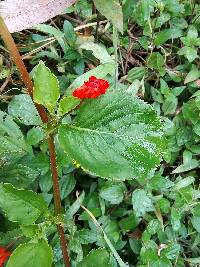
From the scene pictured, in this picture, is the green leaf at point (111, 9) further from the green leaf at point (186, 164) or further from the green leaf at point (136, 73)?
the green leaf at point (186, 164)

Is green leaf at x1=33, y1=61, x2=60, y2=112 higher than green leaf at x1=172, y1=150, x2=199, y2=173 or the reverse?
higher

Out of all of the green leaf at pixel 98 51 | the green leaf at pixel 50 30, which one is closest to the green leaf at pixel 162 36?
the green leaf at pixel 98 51

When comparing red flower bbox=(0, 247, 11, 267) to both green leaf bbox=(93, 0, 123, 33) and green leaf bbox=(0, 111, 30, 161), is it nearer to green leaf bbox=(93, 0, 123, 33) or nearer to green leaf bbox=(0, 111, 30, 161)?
green leaf bbox=(0, 111, 30, 161)

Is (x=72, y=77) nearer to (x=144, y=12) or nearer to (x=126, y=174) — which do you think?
(x=144, y=12)

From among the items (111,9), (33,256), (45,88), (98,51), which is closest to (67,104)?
(45,88)

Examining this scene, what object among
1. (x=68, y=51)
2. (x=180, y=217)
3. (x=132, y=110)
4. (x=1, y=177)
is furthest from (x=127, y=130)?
(x=68, y=51)

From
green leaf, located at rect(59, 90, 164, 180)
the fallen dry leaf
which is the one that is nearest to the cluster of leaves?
green leaf, located at rect(59, 90, 164, 180)
